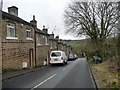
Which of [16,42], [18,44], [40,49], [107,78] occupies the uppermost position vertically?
[16,42]

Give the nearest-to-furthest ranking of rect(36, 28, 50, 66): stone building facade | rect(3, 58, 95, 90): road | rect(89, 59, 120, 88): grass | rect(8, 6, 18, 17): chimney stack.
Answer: rect(89, 59, 120, 88): grass < rect(3, 58, 95, 90): road < rect(8, 6, 18, 17): chimney stack < rect(36, 28, 50, 66): stone building facade

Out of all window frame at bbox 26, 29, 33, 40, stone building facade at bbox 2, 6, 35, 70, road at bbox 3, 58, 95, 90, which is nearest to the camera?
road at bbox 3, 58, 95, 90

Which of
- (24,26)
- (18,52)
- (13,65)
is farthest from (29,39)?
(13,65)

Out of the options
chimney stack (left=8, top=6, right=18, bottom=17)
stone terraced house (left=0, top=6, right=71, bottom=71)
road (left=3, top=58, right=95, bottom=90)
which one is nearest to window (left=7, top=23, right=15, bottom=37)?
stone terraced house (left=0, top=6, right=71, bottom=71)

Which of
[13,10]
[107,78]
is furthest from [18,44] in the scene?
[107,78]

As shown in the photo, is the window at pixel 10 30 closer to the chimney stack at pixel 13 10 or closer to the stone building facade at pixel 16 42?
the stone building facade at pixel 16 42

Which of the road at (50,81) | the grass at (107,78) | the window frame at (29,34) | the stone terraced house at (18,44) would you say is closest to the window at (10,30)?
the stone terraced house at (18,44)

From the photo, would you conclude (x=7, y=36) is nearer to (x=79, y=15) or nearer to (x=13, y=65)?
(x=13, y=65)

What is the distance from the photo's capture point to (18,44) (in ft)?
86.4

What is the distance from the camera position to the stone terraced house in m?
22.9

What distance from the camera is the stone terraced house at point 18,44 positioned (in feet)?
75.3

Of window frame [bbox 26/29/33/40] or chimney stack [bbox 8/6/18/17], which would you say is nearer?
window frame [bbox 26/29/33/40]

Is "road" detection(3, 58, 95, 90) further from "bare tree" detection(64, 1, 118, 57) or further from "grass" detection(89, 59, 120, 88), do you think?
"bare tree" detection(64, 1, 118, 57)

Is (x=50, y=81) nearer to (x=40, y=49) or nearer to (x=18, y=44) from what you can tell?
(x=18, y=44)
